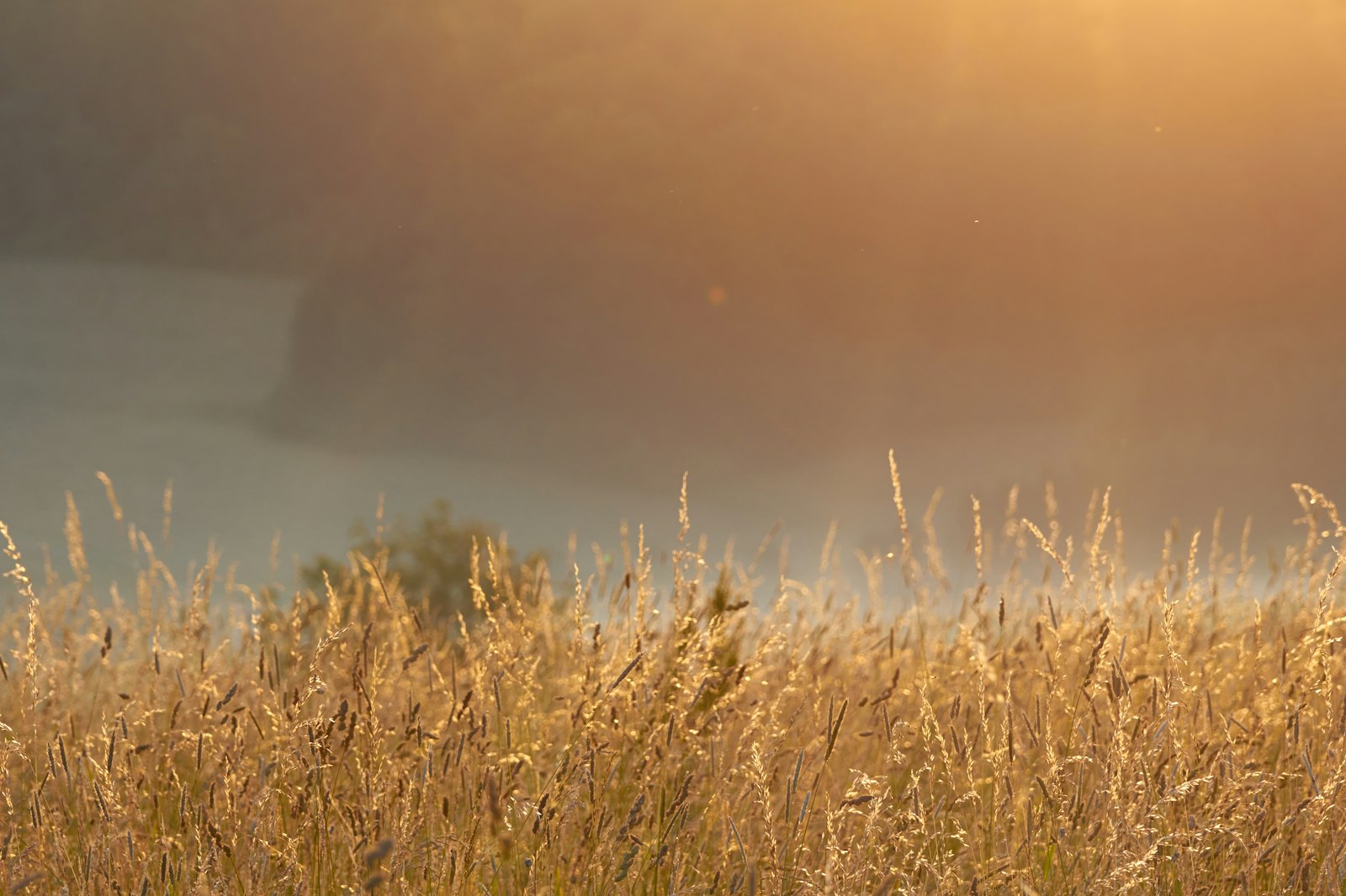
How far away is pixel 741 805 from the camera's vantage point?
338cm

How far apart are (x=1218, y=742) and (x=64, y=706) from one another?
4.43m

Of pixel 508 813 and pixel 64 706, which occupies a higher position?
pixel 508 813

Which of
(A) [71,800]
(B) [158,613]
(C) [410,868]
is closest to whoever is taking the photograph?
(C) [410,868]

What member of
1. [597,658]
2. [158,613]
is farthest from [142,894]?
[158,613]

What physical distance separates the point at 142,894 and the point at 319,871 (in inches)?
16.8

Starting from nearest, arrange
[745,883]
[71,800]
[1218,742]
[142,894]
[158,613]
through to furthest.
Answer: [142,894]
[745,883]
[1218,742]
[71,800]
[158,613]

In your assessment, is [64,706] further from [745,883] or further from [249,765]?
[745,883]

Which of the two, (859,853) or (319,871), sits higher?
(859,853)

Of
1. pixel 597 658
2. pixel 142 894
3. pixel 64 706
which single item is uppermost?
pixel 597 658

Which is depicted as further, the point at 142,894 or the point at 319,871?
the point at 319,871

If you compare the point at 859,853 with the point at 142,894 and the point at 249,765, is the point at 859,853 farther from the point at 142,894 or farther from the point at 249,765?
the point at 249,765

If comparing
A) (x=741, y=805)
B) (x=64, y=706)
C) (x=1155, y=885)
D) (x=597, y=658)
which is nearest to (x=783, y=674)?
(x=741, y=805)

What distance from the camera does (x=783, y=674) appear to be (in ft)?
15.0

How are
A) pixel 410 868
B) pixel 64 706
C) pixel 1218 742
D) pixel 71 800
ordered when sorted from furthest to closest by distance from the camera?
pixel 64 706 < pixel 71 800 < pixel 1218 742 < pixel 410 868
